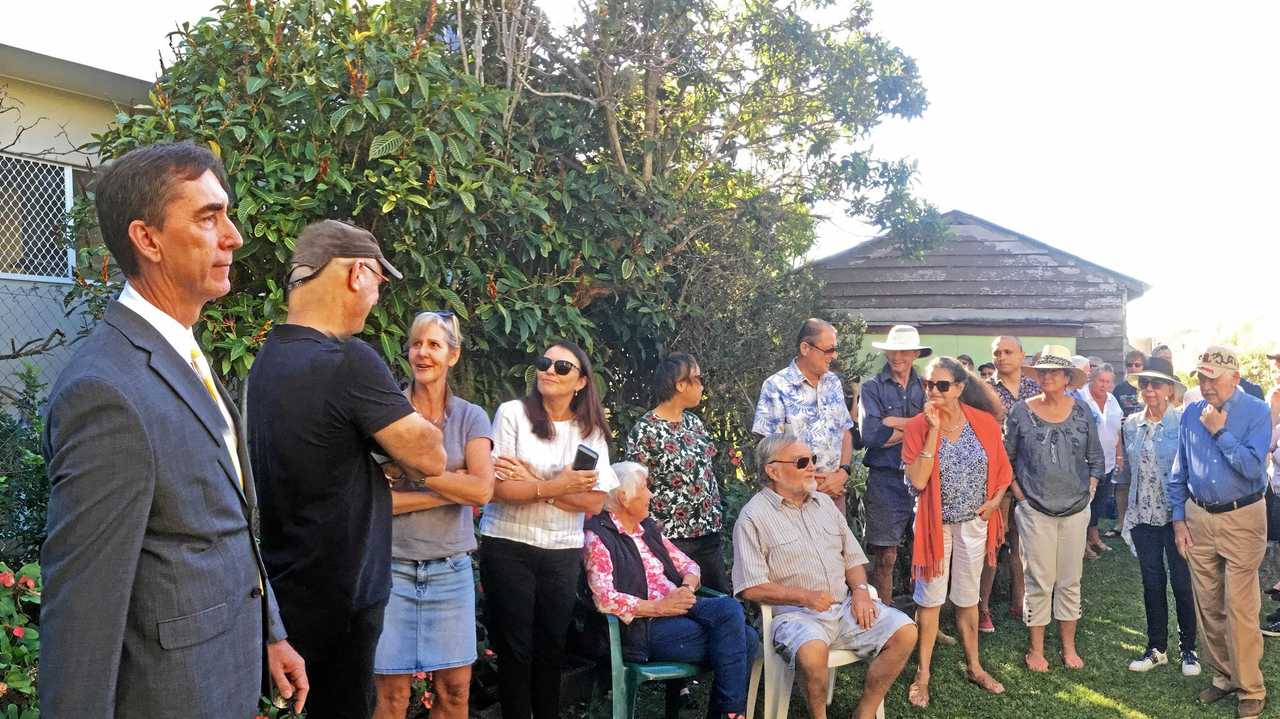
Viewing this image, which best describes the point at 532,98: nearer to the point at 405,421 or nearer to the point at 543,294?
the point at 543,294

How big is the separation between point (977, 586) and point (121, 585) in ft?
16.4

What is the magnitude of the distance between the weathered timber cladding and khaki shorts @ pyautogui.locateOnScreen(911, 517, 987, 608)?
8.70 meters

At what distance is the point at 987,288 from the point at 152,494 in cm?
1415

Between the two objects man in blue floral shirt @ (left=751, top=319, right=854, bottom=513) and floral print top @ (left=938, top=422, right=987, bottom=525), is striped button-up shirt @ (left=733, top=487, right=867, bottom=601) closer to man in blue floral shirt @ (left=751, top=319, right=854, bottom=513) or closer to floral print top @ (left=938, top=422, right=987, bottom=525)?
man in blue floral shirt @ (left=751, top=319, right=854, bottom=513)

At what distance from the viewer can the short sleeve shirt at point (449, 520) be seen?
344 cm

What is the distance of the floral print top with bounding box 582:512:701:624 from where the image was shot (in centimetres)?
420

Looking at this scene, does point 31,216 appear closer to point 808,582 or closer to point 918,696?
point 808,582

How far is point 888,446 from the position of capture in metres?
6.02

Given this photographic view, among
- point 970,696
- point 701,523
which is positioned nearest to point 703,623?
point 701,523

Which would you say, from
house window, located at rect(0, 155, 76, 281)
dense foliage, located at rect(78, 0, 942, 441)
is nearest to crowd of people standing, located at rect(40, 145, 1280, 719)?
dense foliage, located at rect(78, 0, 942, 441)

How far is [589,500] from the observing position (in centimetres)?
397

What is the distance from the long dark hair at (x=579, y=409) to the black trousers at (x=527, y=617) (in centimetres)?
52

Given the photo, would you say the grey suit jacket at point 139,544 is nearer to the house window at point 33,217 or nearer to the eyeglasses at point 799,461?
the eyeglasses at point 799,461

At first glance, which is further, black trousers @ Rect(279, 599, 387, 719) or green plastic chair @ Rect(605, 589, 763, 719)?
green plastic chair @ Rect(605, 589, 763, 719)
